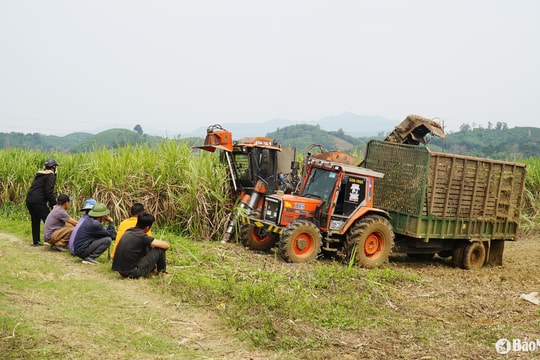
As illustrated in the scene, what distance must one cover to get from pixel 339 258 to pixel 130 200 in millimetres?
4514

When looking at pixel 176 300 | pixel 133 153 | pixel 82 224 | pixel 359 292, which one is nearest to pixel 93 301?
pixel 176 300

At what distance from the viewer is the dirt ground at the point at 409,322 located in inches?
224

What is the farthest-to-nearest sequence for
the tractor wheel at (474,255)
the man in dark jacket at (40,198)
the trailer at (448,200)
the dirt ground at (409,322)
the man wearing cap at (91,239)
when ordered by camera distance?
the tractor wheel at (474,255) < the trailer at (448,200) < the man in dark jacket at (40,198) < the man wearing cap at (91,239) < the dirt ground at (409,322)

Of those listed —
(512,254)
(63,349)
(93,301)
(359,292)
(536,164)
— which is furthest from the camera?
(536,164)

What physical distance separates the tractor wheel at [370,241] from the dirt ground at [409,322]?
95 cm

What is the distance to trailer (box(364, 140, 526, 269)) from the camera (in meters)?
10.7

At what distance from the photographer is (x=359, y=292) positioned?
8.02 meters

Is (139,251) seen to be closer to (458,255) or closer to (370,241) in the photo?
(370,241)

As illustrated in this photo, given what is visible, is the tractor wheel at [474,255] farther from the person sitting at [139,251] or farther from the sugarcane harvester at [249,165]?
the person sitting at [139,251]

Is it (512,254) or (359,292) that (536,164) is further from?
(359,292)

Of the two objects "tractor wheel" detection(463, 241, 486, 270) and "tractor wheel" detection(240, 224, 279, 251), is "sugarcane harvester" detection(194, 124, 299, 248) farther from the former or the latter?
"tractor wheel" detection(463, 241, 486, 270)

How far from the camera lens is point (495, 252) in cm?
1220

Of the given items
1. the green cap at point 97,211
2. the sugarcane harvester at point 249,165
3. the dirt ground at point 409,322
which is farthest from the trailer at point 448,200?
the green cap at point 97,211

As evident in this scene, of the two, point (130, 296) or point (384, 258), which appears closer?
point (130, 296)
